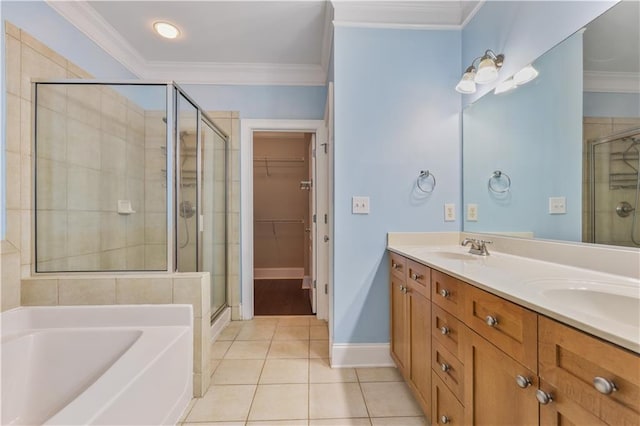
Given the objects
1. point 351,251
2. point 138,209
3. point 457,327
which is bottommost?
point 457,327


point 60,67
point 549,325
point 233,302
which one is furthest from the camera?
point 233,302

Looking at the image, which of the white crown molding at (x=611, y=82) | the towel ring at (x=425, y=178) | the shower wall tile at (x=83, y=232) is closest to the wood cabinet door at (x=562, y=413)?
the white crown molding at (x=611, y=82)

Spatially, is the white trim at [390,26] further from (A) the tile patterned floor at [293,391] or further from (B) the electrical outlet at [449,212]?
(A) the tile patterned floor at [293,391]

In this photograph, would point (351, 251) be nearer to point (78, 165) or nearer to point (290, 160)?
A: point (78, 165)

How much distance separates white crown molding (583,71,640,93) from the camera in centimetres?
99

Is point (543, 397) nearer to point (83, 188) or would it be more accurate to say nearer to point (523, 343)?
point (523, 343)

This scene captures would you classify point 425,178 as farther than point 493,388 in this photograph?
Yes

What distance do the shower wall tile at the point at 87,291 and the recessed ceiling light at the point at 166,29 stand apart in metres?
1.99

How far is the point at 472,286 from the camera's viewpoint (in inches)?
38.0

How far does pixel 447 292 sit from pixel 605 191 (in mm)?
733

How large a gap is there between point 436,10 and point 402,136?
36.2 inches

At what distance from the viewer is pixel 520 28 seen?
152cm

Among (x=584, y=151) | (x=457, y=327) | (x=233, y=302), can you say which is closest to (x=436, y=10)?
(x=584, y=151)

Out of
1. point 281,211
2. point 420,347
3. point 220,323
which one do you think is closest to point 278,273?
point 281,211
